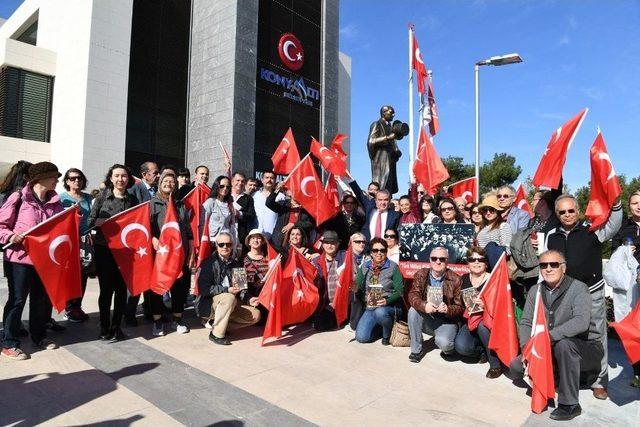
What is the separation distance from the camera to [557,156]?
4.98 metres

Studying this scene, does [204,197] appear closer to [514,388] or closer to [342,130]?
[514,388]

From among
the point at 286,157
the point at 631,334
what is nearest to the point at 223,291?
the point at 286,157

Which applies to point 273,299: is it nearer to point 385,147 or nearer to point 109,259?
point 109,259

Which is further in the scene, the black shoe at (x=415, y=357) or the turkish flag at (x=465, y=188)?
the turkish flag at (x=465, y=188)

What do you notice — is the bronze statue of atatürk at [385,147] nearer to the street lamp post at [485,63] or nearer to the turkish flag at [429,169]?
the turkish flag at [429,169]

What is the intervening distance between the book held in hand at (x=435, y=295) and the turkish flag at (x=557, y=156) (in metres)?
1.69

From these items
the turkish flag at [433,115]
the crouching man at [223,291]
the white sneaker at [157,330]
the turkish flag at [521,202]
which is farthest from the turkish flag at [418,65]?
the white sneaker at [157,330]

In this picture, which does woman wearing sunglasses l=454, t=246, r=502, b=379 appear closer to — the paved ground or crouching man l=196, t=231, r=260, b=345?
the paved ground

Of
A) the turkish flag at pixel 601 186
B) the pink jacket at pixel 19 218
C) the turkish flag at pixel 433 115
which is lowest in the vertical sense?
the pink jacket at pixel 19 218

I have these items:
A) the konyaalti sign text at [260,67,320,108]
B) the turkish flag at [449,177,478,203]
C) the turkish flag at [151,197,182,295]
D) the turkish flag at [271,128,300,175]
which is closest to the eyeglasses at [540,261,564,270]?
the turkish flag at [151,197,182,295]

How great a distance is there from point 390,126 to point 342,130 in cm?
1611

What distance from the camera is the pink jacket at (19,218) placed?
4.23 m

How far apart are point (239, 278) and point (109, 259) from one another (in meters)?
1.52

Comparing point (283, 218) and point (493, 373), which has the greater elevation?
point (283, 218)
